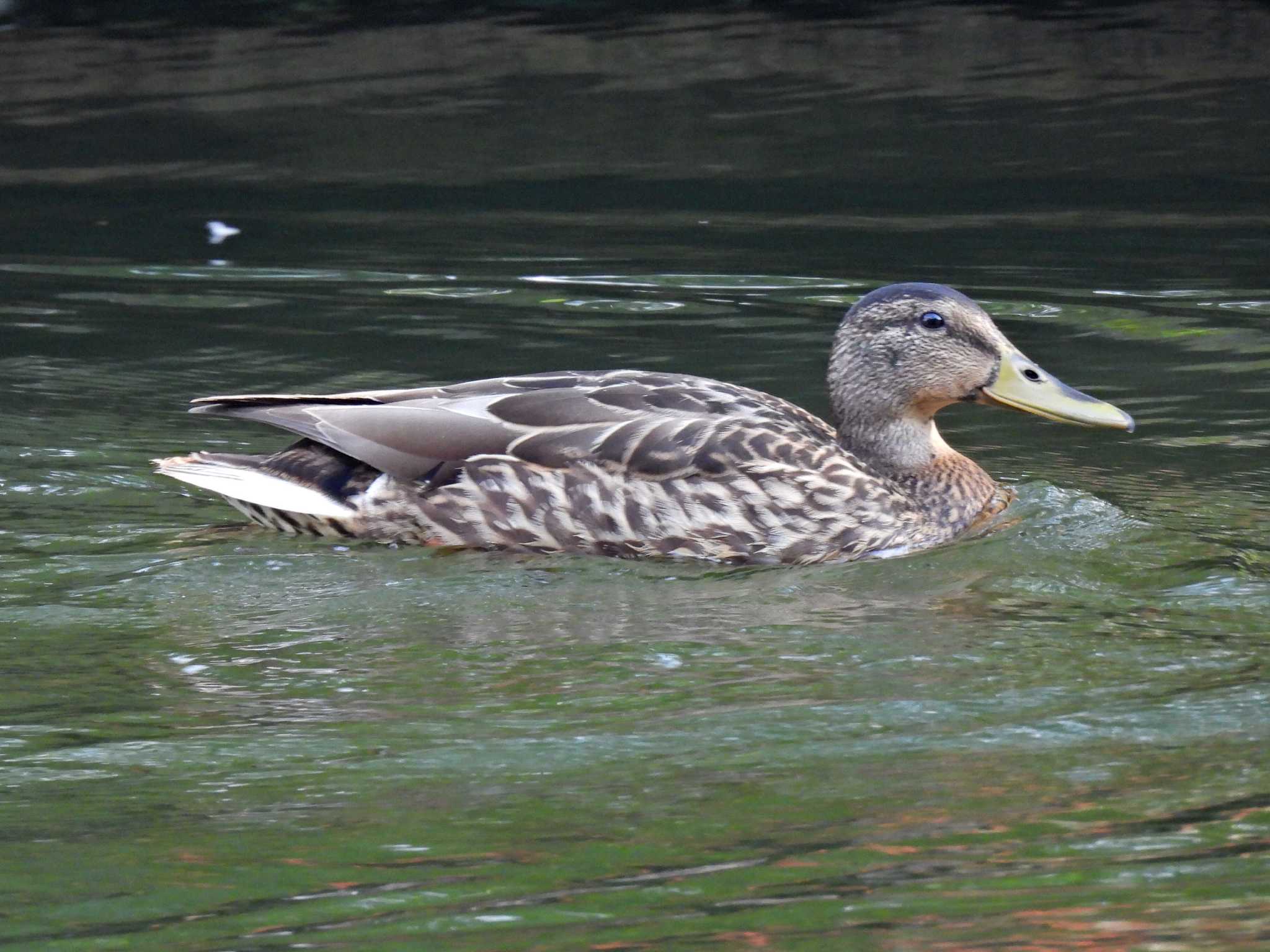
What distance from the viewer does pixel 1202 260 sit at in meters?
11.2

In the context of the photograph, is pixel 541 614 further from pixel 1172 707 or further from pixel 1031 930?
pixel 1031 930

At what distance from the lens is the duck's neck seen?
23.7 feet

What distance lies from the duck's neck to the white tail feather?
6.02 ft

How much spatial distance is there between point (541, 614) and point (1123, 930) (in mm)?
2749

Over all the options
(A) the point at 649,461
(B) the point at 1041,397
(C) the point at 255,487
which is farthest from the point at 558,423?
(B) the point at 1041,397

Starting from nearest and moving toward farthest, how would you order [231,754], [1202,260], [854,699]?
[231,754] < [854,699] < [1202,260]

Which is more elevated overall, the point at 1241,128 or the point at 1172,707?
the point at 1241,128

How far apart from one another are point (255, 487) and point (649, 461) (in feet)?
4.32

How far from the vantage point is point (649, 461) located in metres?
6.85

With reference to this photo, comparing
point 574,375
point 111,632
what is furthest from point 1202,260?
point 111,632

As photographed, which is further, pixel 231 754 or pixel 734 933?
pixel 231 754

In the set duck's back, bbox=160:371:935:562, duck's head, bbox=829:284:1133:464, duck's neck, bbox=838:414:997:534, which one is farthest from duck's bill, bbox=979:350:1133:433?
duck's back, bbox=160:371:935:562

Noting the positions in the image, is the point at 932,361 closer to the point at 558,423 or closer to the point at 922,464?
the point at 922,464

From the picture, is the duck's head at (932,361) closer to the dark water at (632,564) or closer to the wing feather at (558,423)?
the wing feather at (558,423)
